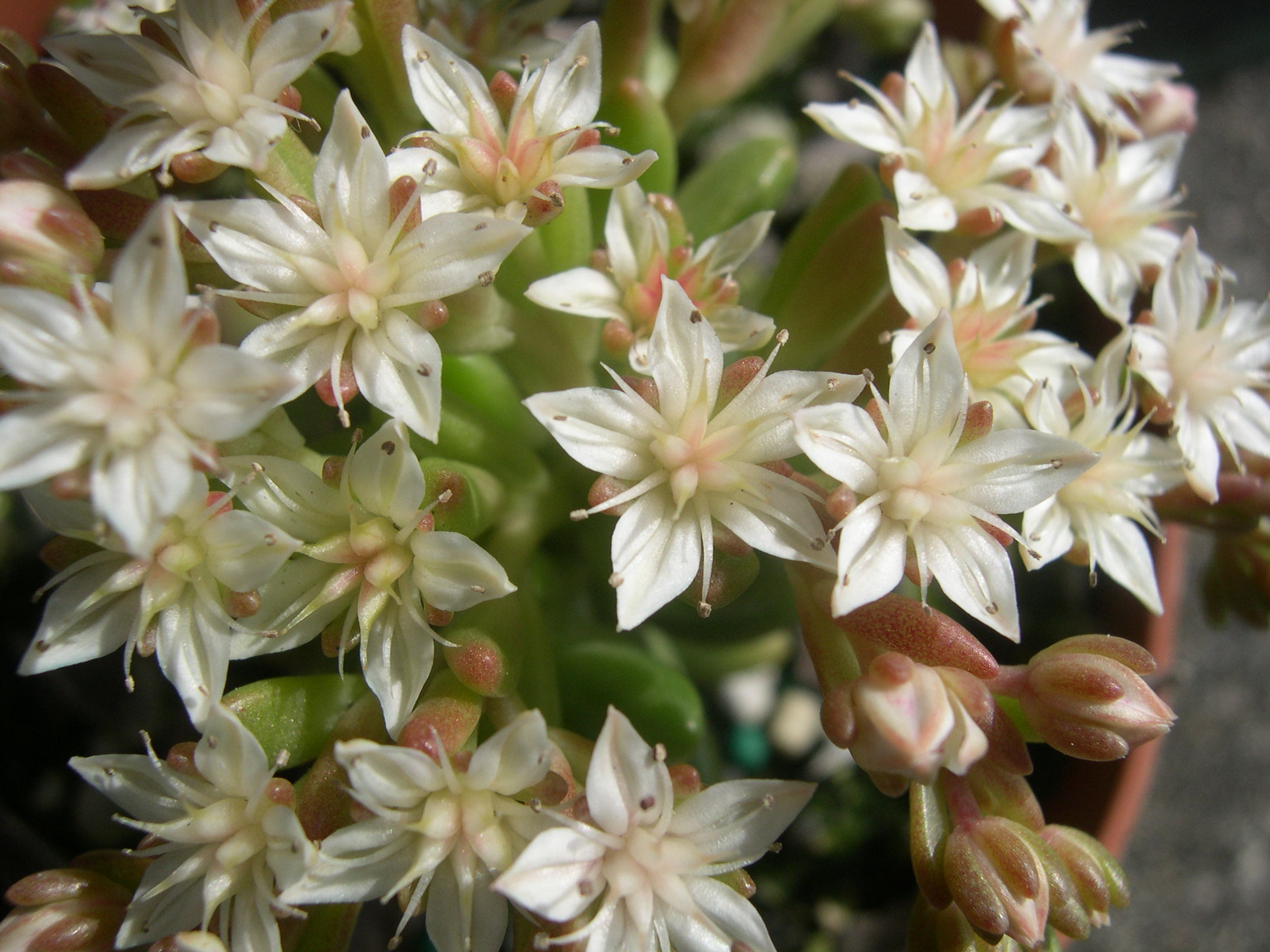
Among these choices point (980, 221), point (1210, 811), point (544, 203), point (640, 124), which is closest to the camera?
point (544, 203)

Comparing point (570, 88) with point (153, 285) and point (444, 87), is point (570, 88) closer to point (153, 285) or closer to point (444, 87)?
point (444, 87)

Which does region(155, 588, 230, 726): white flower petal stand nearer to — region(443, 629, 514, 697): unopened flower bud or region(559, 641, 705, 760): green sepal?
region(443, 629, 514, 697): unopened flower bud

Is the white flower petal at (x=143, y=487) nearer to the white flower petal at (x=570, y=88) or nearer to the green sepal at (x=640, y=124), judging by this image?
the white flower petal at (x=570, y=88)

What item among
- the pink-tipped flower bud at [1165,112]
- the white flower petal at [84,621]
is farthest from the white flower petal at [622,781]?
the pink-tipped flower bud at [1165,112]

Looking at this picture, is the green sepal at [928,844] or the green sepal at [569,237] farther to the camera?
the green sepal at [569,237]

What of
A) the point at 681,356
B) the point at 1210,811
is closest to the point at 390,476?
the point at 681,356

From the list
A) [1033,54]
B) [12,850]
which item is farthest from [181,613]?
[1033,54]
